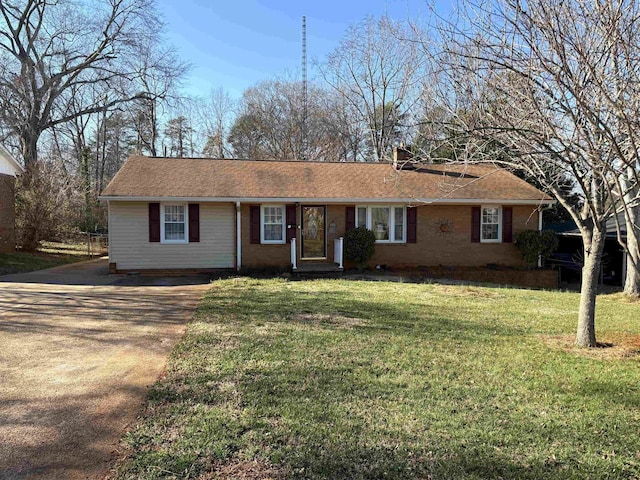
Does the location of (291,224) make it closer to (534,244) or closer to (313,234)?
(313,234)

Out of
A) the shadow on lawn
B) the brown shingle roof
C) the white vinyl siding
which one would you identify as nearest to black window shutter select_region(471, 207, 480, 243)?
the brown shingle roof

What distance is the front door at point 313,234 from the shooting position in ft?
48.2

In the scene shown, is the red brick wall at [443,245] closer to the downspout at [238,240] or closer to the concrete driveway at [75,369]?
the downspout at [238,240]

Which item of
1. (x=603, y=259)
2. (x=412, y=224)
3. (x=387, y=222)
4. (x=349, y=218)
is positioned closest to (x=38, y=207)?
(x=349, y=218)

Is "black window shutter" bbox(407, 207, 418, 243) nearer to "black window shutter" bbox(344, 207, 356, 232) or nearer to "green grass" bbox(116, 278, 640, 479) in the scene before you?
"black window shutter" bbox(344, 207, 356, 232)

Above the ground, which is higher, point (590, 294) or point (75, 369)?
point (590, 294)

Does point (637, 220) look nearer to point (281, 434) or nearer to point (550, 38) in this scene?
point (550, 38)

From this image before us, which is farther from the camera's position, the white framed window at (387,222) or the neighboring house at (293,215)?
the white framed window at (387,222)

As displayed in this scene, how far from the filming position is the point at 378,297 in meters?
9.19

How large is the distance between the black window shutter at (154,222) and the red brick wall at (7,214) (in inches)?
317

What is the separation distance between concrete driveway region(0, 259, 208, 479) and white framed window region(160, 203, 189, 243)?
370cm

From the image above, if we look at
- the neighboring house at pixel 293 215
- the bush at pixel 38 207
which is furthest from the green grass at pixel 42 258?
the neighboring house at pixel 293 215

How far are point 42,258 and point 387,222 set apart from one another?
1298 centimetres

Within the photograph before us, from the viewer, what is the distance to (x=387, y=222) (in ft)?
47.3
